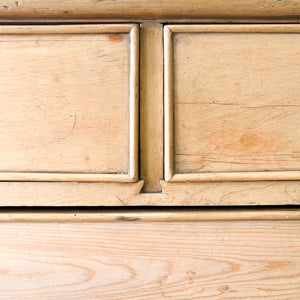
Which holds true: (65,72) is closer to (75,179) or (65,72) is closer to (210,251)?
(75,179)

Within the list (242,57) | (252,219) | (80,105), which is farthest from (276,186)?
(80,105)

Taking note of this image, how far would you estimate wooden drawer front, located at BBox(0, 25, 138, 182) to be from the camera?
0.42m

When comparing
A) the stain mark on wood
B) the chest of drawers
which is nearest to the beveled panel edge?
the chest of drawers

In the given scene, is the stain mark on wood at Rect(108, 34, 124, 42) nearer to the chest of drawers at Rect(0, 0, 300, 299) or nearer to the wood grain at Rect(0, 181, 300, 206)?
the chest of drawers at Rect(0, 0, 300, 299)

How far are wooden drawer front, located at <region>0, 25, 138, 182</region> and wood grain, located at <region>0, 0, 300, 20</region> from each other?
0.02 m

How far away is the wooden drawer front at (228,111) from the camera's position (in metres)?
0.43

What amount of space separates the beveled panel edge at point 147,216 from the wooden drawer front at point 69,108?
5 cm

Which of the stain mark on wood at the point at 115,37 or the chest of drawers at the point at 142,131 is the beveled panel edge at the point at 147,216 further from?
the stain mark on wood at the point at 115,37

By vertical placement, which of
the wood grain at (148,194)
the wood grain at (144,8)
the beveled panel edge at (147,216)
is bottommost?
the beveled panel edge at (147,216)

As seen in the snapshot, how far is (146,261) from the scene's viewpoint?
44cm

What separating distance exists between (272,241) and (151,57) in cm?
30

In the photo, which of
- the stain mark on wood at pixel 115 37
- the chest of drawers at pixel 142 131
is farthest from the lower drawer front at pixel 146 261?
the stain mark on wood at pixel 115 37

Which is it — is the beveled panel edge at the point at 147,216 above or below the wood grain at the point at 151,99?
below

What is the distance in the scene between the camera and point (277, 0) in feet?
1.37
